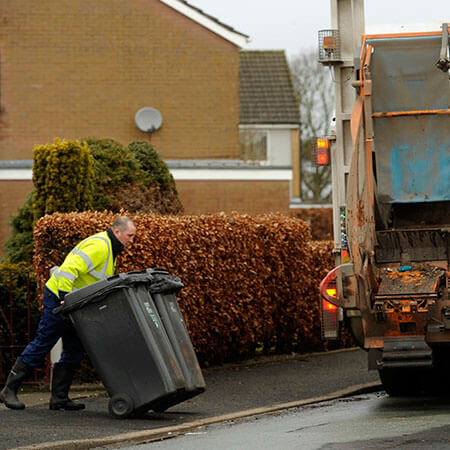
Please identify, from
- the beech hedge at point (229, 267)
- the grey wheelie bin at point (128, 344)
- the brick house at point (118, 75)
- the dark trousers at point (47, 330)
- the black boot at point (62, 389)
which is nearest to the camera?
the grey wheelie bin at point (128, 344)

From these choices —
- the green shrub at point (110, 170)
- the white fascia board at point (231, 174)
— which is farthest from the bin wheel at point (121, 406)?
the white fascia board at point (231, 174)

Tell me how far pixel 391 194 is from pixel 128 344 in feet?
9.03

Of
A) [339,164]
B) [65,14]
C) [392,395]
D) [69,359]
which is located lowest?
[392,395]

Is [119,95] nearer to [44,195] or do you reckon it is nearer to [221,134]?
[221,134]

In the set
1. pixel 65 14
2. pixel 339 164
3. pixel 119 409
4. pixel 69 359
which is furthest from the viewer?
pixel 65 14

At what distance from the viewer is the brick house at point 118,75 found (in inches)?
909

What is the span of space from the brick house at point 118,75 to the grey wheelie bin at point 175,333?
13.9 meters

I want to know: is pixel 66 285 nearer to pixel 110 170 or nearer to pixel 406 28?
pixel 406 28

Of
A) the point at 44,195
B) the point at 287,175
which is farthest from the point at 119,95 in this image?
A: the point at 44,195

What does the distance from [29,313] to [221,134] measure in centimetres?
1385

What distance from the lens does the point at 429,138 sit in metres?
9.30

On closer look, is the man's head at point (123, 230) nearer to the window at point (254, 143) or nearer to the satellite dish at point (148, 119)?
the satellite dish at point (148, 119)

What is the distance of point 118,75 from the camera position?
76.7 feet

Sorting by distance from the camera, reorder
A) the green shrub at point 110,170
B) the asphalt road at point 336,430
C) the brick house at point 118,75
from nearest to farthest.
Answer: the asphalt road at point 336,430, the green shrub at point 110,170, the brick house at point 118,75
